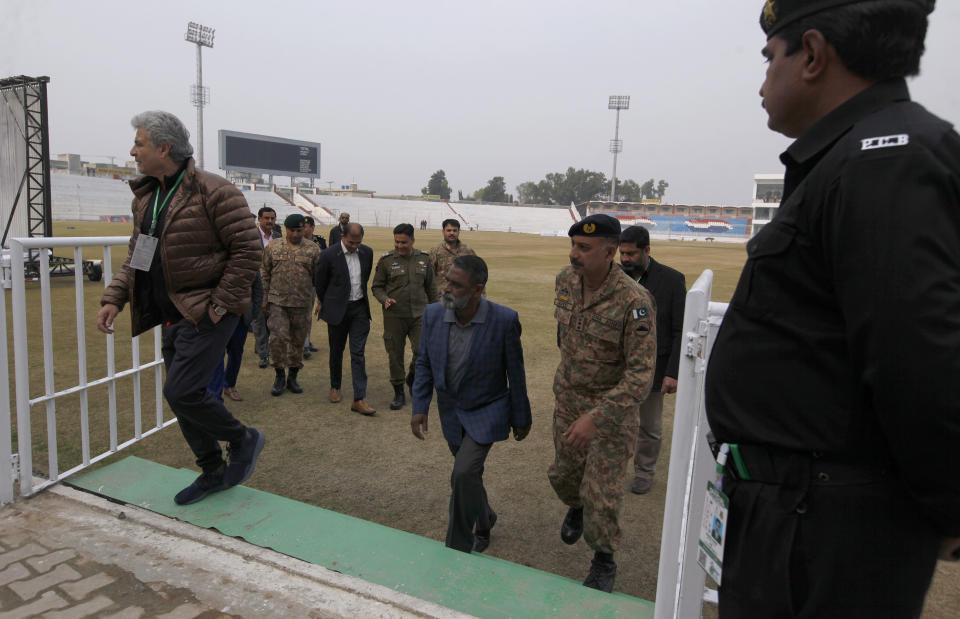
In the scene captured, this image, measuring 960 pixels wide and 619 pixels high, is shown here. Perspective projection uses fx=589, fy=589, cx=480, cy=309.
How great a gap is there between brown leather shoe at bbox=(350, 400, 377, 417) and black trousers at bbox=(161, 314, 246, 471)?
86.8 inches

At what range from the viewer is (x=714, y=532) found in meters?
1.31

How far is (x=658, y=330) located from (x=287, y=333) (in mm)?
3868

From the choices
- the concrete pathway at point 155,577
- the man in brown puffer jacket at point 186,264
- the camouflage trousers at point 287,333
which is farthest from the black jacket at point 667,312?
the camouflage trousers at point 287,333

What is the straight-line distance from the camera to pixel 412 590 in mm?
2559

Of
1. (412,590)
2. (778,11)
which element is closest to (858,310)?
(778,11)

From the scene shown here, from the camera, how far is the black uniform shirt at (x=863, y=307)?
3.05 feet

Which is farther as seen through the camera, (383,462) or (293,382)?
(293,382)

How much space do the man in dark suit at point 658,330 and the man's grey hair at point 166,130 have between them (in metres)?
2.73

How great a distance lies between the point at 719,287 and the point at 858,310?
52.8 ft

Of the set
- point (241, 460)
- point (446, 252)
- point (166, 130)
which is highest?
point (166, 130)

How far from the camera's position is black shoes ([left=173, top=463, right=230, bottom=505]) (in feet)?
10.6

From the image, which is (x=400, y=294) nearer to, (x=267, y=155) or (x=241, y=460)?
(x=241, y=460)

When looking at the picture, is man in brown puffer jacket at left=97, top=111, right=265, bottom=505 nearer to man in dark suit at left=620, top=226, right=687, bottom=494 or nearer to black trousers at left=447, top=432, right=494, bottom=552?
black trousers at left=447, top=432, right=494, bottom=552

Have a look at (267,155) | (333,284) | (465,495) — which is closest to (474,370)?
(465,495)
